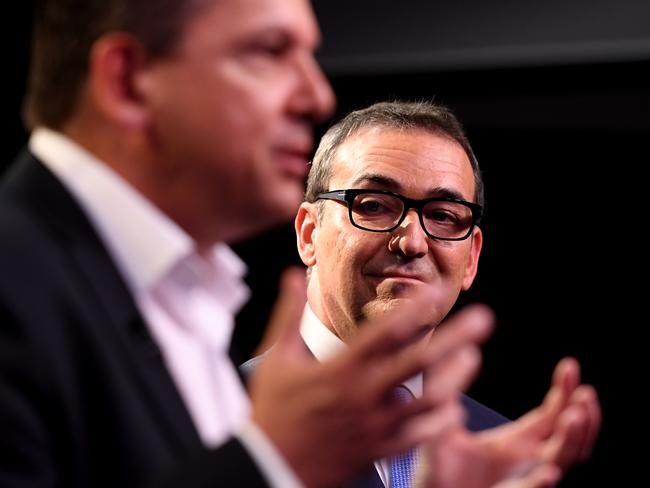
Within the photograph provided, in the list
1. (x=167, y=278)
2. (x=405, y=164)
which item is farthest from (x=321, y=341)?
(x=167, y=278)

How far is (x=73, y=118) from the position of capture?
1.06m

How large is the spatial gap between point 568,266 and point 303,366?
2608 millimetres

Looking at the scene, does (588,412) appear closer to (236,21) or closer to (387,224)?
(236,21)

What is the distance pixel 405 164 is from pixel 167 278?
1.33 m

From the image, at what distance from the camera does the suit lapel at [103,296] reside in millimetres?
955

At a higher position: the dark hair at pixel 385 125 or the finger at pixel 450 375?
the dark hair at pixel 385 125

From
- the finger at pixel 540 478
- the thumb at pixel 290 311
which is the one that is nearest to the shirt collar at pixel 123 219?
the thumb at pixel 290 311

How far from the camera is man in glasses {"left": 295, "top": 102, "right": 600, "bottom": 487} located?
2.25 meters

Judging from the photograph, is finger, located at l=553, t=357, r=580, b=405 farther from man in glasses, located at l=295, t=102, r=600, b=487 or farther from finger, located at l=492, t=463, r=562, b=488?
man in glasses, located at l=295, t=102, r=600, b=487

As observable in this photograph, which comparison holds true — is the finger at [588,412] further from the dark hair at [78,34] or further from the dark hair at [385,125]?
the dark hair at [385,125]

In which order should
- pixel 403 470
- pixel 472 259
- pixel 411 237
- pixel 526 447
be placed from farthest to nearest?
pixel 472 259 < pixel 411 237 < pixel 403 470 < pixel 526 447

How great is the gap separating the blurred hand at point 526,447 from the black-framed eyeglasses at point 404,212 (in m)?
1.07

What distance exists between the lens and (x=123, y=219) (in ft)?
3.34

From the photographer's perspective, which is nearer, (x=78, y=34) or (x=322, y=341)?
(x=78, y=34)
